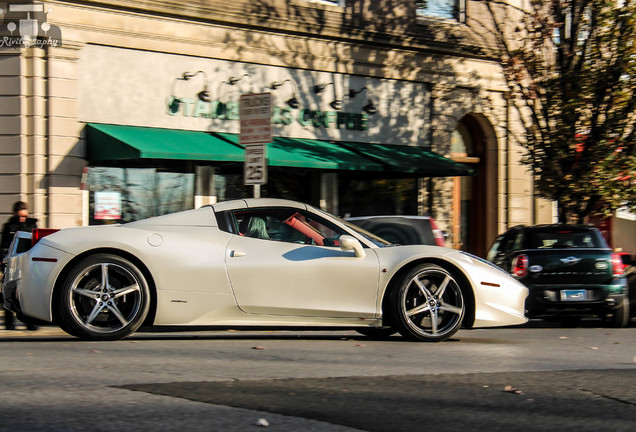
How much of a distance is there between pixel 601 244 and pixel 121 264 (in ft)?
22.8

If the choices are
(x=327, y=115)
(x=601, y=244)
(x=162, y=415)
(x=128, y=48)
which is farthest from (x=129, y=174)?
(x=162, y=415)

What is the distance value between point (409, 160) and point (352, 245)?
1128 cm

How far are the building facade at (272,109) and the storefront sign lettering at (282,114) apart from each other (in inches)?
1.1

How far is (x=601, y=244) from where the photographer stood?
12.4 metres

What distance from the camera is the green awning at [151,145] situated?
50.2 ft

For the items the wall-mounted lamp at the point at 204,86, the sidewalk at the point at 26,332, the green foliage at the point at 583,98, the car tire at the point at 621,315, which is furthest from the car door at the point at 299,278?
the green foliage at the point at 583,98

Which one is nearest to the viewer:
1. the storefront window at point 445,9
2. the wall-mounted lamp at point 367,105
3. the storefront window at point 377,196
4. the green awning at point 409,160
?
the green awning at point 409,160

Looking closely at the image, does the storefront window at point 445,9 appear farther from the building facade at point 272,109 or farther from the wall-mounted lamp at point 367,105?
the wall-mounted lamp at point 367,105

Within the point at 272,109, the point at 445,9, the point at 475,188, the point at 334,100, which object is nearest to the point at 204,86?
the point at 272,109

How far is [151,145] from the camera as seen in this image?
15547 millimetres

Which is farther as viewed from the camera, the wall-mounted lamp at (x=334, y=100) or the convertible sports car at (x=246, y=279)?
the wall-mounted lamp at (x=334, y=100)

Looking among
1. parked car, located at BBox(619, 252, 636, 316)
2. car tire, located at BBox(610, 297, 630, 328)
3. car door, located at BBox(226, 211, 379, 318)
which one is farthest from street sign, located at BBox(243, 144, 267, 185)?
parked car, located at BBox(619, 252, 636, 316)

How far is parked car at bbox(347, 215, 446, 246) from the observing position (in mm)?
12062

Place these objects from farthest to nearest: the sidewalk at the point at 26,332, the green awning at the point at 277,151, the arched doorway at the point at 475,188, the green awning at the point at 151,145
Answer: the arched doorway at the point at 475,188, the green awning at the point at 277,151, the green awning at the point at 151,145, the sidewalk at the point at 26,332
